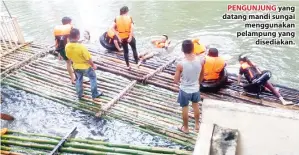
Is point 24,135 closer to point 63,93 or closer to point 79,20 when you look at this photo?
point 63,93

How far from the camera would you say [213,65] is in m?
7.07

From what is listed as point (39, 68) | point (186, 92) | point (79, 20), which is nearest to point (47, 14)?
point (79, 20)

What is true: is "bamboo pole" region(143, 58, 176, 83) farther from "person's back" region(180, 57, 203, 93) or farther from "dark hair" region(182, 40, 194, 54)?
"dark hair" region(182, 40, 194, 54)

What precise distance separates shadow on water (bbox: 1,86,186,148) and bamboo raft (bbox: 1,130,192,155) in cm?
23

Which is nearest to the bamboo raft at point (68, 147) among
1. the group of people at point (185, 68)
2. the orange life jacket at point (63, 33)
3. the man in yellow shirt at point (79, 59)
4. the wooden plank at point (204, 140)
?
the group of people at point (185, 68)

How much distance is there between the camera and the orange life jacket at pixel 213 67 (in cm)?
702

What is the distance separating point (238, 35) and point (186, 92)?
26.2 feet

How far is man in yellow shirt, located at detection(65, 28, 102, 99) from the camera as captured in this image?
20.3ft

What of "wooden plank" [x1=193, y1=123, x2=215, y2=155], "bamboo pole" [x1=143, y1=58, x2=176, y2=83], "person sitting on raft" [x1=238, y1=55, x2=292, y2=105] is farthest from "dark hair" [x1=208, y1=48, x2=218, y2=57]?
"wooden plank" [x1=193, y1=123, x2=215, y2=155]

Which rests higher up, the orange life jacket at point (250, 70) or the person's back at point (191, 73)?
the person's back at point (191, 73)

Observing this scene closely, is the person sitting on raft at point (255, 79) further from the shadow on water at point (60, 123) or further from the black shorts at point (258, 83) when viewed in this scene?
the shadow on water at point (60, 123)

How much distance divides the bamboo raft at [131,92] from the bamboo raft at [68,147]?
535mm

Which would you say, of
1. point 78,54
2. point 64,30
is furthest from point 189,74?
point 64,30

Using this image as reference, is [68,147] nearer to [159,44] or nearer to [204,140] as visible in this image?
[204,140]
